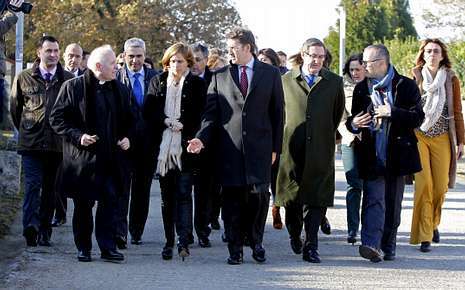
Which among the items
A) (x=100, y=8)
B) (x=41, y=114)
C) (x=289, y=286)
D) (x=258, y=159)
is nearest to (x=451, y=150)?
(x=258, y=159)

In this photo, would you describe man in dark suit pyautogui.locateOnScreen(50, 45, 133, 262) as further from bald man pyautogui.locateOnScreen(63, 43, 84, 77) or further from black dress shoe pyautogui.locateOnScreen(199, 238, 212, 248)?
bald man pyautogui.locateOnScreen(63, 43, 84, 77)

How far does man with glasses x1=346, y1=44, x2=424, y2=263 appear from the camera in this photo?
33.2 ft

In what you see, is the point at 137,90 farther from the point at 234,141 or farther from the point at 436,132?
the point at 436,132

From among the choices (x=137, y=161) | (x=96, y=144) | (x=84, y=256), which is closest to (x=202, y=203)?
(x=137, y=161)

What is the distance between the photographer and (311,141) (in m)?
10.1

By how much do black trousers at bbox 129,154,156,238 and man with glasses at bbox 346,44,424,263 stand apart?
2.16m

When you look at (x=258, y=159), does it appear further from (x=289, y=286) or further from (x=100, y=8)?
(x=100, y=8)

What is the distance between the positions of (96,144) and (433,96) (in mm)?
3612

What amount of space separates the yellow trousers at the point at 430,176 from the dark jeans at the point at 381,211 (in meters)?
0.69

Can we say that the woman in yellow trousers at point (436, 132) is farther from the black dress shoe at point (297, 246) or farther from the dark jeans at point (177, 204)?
the dark jeans at point (177, 204)

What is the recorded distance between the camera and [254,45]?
9977 millimetres

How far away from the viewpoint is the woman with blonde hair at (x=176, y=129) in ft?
32.6

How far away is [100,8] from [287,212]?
129ft

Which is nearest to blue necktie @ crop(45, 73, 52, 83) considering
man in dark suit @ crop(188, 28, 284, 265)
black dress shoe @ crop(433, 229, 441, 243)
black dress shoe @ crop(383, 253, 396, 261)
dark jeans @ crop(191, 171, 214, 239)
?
dark jeans @ crop(191, 171, 214, 239)
